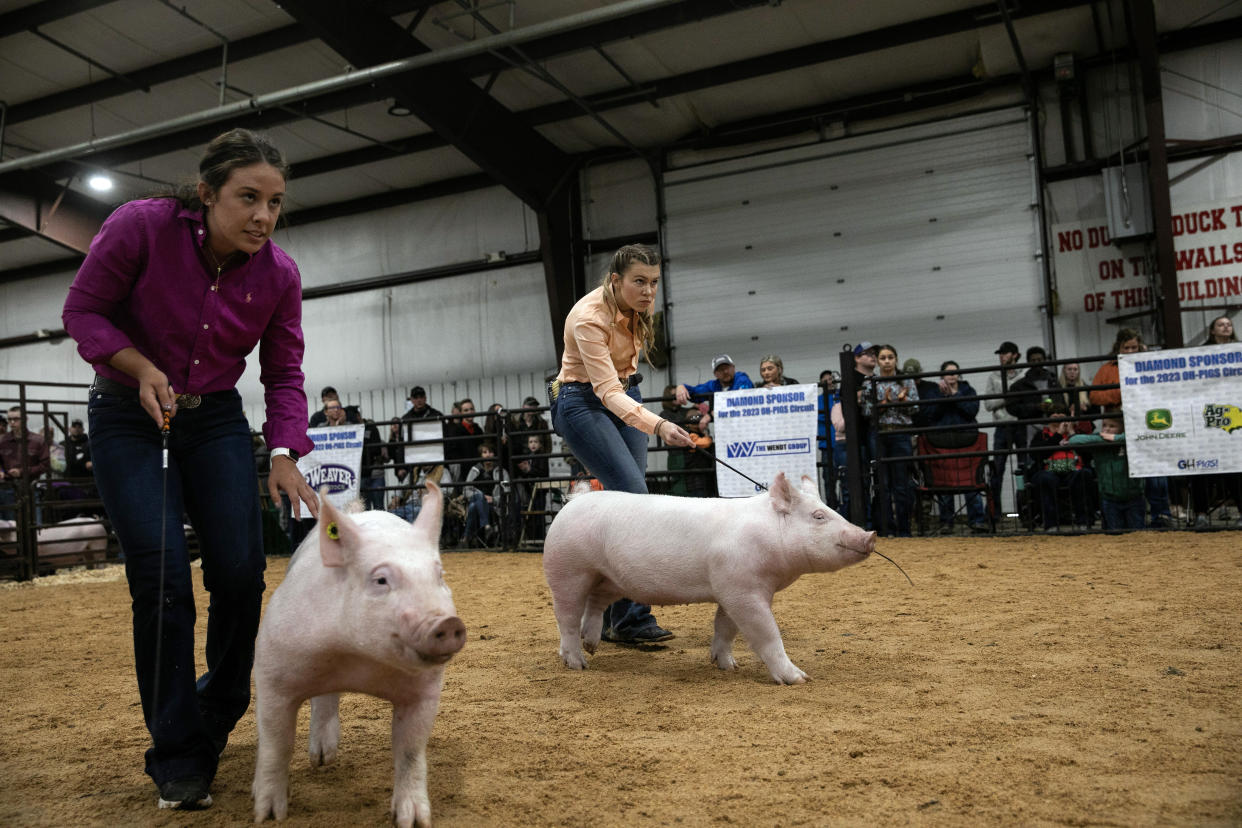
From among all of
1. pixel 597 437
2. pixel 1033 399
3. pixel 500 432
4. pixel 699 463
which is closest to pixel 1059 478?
pixel 1033 399

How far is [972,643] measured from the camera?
3873mm

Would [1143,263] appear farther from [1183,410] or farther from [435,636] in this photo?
[435,636]

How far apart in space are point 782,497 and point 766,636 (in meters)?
0.50

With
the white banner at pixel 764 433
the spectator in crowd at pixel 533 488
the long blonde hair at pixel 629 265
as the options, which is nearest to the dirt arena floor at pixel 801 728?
the long blonde hair at pixel 629 265

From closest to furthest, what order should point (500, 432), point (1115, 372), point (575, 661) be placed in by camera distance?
point (575, 661) < point (1115, 372) < point (500, 432)

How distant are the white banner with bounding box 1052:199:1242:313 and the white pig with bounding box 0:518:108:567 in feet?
37.9

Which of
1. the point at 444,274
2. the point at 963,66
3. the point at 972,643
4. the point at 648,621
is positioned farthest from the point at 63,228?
the point at 972,643

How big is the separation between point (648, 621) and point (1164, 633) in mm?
2101

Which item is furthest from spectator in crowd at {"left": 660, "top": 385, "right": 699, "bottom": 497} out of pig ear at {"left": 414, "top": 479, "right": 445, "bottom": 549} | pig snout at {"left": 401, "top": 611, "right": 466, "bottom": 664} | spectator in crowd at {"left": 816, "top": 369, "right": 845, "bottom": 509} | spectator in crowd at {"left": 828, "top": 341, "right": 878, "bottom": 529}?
pig snout at {"left": 401, "top": 611, "right": 466, "bottom": 664}

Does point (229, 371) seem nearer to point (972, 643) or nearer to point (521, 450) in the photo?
point (972, 643)

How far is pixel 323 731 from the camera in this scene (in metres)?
2.67

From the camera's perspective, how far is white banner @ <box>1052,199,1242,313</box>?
11094 mm

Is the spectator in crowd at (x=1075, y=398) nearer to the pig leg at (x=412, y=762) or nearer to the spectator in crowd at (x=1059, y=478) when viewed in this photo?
the spectator in crowd at (x=1059, y=478)

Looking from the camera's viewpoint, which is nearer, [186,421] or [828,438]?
[186,421]
